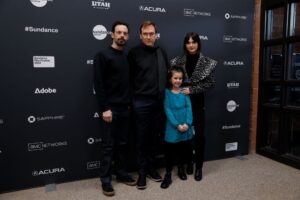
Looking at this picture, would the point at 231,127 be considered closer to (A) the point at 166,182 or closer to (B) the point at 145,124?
(A) the point at 166,182

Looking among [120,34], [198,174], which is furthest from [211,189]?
[120,34]

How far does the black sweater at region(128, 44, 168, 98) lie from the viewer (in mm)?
2312

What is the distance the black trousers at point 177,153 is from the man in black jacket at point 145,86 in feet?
0.68

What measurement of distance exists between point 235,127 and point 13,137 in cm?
241

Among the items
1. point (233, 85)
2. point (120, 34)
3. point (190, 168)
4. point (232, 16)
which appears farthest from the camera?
point (233, 85)

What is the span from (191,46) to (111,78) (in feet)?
2.64

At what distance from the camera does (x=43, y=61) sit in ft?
7.48

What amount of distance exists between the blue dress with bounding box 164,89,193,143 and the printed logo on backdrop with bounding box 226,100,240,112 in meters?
0.89

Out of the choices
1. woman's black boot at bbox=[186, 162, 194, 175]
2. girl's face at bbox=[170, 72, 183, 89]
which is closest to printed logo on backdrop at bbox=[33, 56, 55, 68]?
girl's face at bbox=[170, 72, 183, 89]

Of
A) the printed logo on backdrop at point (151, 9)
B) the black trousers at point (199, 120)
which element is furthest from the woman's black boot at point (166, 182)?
the printed logo on backdrop at point (151, 9)

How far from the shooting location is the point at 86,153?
8.32 feet

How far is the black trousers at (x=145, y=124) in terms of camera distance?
234 cm

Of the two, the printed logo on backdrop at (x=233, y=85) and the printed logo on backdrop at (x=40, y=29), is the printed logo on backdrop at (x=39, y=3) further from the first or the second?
the printed logo on backdrop at (x=233, y=85)

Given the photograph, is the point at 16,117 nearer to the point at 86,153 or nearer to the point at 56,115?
the point at 56,115
